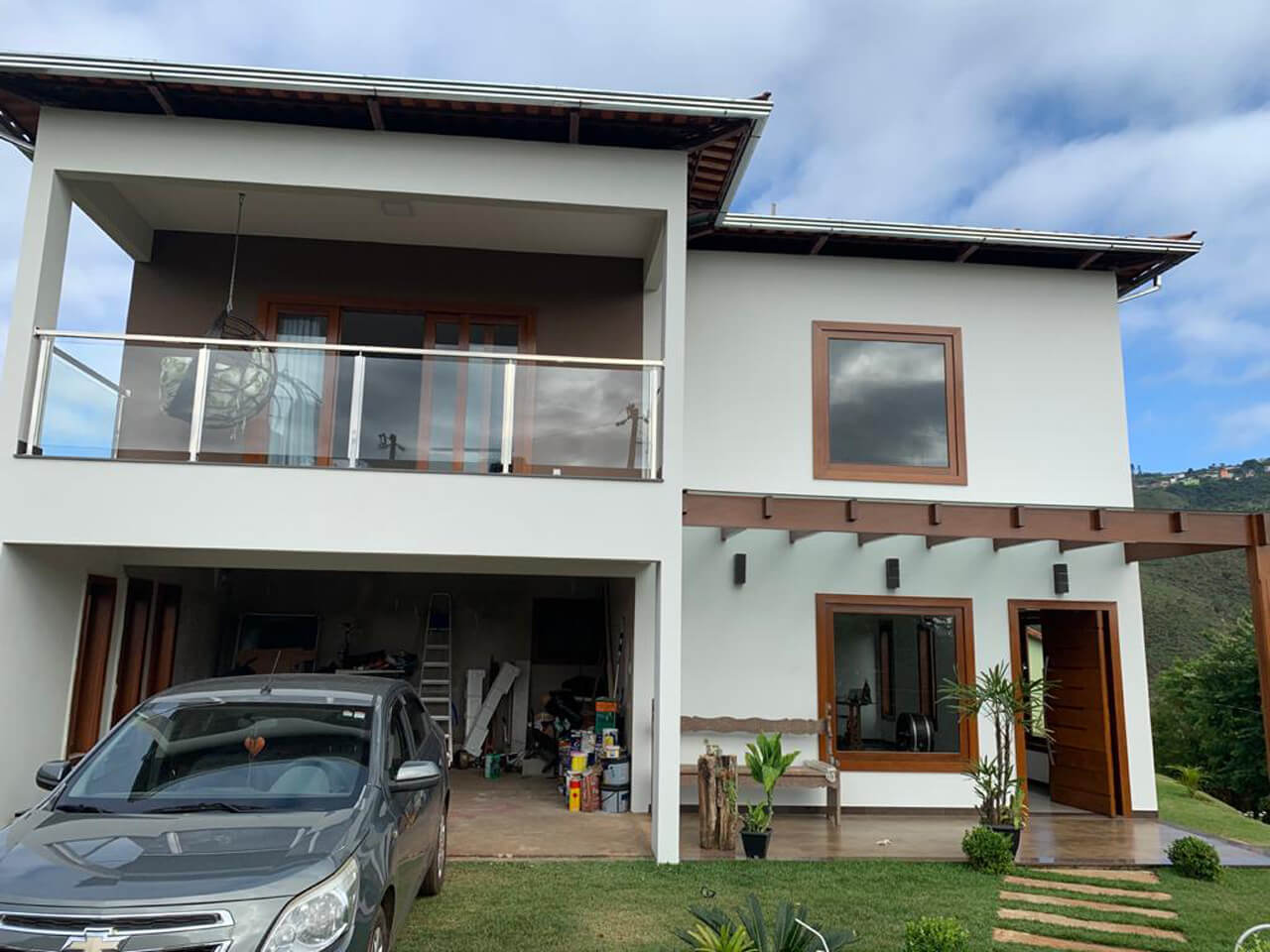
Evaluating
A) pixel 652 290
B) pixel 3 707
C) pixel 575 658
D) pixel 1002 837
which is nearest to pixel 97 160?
pixel 3 707

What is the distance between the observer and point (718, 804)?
26.3 ft

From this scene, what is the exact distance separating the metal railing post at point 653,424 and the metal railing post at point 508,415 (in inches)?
47.7

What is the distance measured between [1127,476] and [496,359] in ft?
26.1

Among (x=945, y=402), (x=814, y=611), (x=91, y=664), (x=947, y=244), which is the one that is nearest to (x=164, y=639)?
(x=91, y=664)

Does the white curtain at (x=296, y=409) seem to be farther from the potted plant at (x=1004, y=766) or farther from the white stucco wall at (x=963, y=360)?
the potted plant at (x=1004, y=766)

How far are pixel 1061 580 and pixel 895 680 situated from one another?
233cm

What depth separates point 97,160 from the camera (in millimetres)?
7895

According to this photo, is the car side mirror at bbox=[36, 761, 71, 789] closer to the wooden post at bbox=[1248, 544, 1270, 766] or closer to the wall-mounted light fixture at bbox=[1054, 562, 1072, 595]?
the wooden post at bbox=[1248, 544, 1270, 766]

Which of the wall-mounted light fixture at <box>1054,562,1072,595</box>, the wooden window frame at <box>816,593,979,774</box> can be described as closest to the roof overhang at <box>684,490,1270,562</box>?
the wall-mounted light fixture at <box>1054,562,1072,595</box>

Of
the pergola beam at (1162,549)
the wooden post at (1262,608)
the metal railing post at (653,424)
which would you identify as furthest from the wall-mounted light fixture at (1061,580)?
the metal railing post at (653,424)

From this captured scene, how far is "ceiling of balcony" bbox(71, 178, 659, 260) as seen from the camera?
28.6ft

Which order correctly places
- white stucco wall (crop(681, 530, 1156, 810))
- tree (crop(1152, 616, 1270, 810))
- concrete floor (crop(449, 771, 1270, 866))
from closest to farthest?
concrete floor (crop(449, 771, 1270, 866)) → white stucco wall (crop(681, 530, 1156, 810)) → tree (crop(1152, 616, 1270, 810))

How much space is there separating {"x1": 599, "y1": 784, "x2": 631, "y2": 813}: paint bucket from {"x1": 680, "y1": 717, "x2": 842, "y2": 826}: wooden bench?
24.0 inches

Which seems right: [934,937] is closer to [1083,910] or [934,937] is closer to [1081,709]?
[1083,910]
